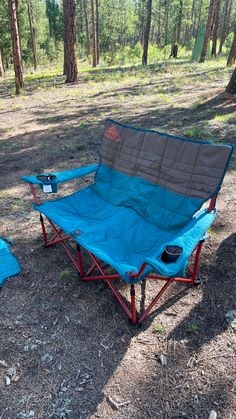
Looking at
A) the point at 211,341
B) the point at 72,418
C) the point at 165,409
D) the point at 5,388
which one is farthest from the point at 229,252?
the point at 5,388

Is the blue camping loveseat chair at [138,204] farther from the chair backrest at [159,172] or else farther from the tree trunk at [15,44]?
the tree trunk at [15,44]

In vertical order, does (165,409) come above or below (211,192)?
below

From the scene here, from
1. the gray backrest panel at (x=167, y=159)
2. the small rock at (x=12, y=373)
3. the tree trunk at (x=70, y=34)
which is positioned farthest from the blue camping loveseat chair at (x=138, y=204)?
the tree trunk at (x=70, y=34)

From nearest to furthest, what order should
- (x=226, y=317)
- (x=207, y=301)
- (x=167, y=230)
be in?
(x=226, y=317) < (x=207, y=301) < (x=167, y=230)

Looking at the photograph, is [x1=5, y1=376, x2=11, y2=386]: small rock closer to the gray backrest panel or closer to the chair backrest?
the chair backrest

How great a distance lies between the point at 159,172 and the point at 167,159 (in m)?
0.14

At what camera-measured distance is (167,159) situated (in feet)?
8.85

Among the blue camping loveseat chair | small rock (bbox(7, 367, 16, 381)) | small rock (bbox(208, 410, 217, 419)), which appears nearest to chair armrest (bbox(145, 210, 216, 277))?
the blue camping loveseat chair

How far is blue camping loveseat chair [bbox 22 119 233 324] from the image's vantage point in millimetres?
2158

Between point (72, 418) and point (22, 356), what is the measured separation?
518 millimetres

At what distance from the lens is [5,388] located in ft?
5.77

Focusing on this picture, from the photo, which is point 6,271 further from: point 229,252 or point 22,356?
point 229,252

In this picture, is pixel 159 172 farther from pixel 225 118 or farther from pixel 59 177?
pixel 225 118

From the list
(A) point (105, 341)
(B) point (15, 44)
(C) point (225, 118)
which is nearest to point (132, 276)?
(A) point (105, 341)
